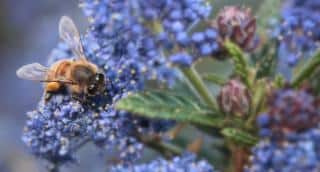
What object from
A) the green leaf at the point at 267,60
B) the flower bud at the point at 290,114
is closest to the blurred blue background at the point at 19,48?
the green leaf at the point at 267,60

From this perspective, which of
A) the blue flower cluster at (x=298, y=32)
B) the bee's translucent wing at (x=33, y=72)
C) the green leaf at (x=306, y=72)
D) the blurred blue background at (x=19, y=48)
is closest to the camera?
the bee's translucent wing at (x=33, y=72)

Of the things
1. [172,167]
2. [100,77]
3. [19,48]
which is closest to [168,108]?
[172,167]

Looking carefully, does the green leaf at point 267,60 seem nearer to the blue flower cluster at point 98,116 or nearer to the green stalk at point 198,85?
the green stalk at point 198,85

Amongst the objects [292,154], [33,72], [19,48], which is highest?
[19,48]

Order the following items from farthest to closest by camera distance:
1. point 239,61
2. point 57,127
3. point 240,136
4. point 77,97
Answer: point 239,61, point 240,136, point 77,97, point 57,127

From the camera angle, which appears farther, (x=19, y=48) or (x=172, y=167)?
(x=19, y=48)

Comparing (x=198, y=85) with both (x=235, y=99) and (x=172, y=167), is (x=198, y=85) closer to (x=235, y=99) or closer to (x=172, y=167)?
(x=235, y=99)

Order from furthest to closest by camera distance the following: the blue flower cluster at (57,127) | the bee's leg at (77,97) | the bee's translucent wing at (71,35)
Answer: the bee's translucent wing at (71,35), the bee's leg at (77,97), the blue flower cluster at (57,127)

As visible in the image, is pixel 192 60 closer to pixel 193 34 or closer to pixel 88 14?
pixel 193 34
